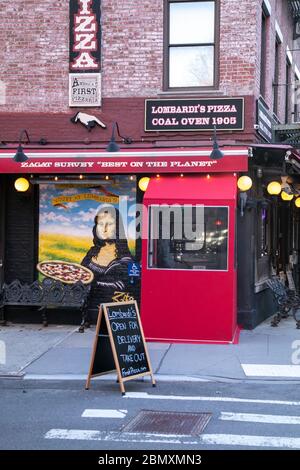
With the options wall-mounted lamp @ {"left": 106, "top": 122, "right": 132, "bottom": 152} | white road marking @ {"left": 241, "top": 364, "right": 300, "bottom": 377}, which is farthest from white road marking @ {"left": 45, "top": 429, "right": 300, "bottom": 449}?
wall-mounted lamp @ {"left": 106, "top": 122, "right": 132, "bottom": 152}

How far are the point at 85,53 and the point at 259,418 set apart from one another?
8019 mm

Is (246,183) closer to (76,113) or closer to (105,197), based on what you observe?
(105,197)

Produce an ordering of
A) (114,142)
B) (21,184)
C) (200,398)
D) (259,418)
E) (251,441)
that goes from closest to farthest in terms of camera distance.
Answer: (251,441) → (259,418) → (200,398) → (114,142) → (21,184)

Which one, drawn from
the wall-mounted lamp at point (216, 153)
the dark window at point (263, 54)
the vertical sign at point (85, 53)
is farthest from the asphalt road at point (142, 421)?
the dark window at point (263, 54)

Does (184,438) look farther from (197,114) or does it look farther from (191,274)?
(197,114)

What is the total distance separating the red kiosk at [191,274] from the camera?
428 inches

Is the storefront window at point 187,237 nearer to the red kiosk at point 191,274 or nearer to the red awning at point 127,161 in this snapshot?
the red kiosk at point 191,274

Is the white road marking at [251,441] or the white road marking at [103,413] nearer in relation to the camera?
the white road marking at [251,441]

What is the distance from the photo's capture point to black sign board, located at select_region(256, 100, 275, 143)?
477 inches

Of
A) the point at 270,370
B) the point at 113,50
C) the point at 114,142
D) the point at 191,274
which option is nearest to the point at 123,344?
the point at 270,370

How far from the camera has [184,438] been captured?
606cm

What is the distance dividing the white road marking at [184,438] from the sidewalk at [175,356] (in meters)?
2.38

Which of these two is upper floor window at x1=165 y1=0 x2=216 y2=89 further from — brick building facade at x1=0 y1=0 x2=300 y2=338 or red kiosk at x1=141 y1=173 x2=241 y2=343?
red kiosk at x1=141 y1=173 x2=241 y2=343
